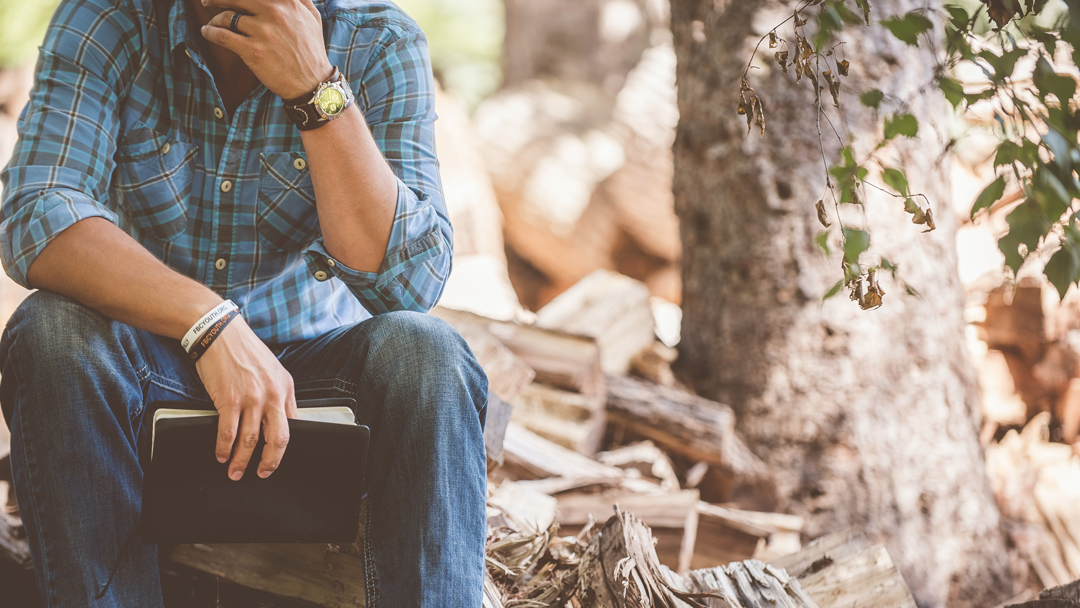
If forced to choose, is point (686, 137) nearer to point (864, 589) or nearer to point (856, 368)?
point (856, 368)

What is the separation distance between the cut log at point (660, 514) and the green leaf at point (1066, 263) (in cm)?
144

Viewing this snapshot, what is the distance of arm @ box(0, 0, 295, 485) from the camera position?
1.18m

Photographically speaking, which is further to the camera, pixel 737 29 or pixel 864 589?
pixel 737 29

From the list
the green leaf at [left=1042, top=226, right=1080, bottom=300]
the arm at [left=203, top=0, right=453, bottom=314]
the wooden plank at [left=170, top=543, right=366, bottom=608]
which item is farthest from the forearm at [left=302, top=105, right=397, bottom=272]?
the green leaf at [left=1042, top=226, right=1080, bottom=300]

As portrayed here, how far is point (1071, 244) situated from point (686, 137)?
2039mm

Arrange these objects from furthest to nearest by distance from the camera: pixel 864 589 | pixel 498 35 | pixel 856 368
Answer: pixel 498 35 < pixel 856 368 < pixel 864 589

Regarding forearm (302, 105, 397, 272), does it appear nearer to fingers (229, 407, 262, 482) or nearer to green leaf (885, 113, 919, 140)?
fingers (229, 407, 262, 482)

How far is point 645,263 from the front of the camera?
22.6 feet

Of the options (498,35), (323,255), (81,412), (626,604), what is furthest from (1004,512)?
(498,35)

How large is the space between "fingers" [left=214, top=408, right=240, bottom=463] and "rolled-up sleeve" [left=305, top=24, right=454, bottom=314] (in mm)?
352

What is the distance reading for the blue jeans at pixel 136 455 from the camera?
1162 millimetres

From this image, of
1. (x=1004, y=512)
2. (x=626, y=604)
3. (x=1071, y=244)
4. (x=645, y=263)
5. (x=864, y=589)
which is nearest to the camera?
(x=1071, y=244)

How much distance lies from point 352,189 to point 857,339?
1.95 metres

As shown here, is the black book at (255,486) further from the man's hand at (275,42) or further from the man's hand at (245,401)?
the man's hand at (275,42)
